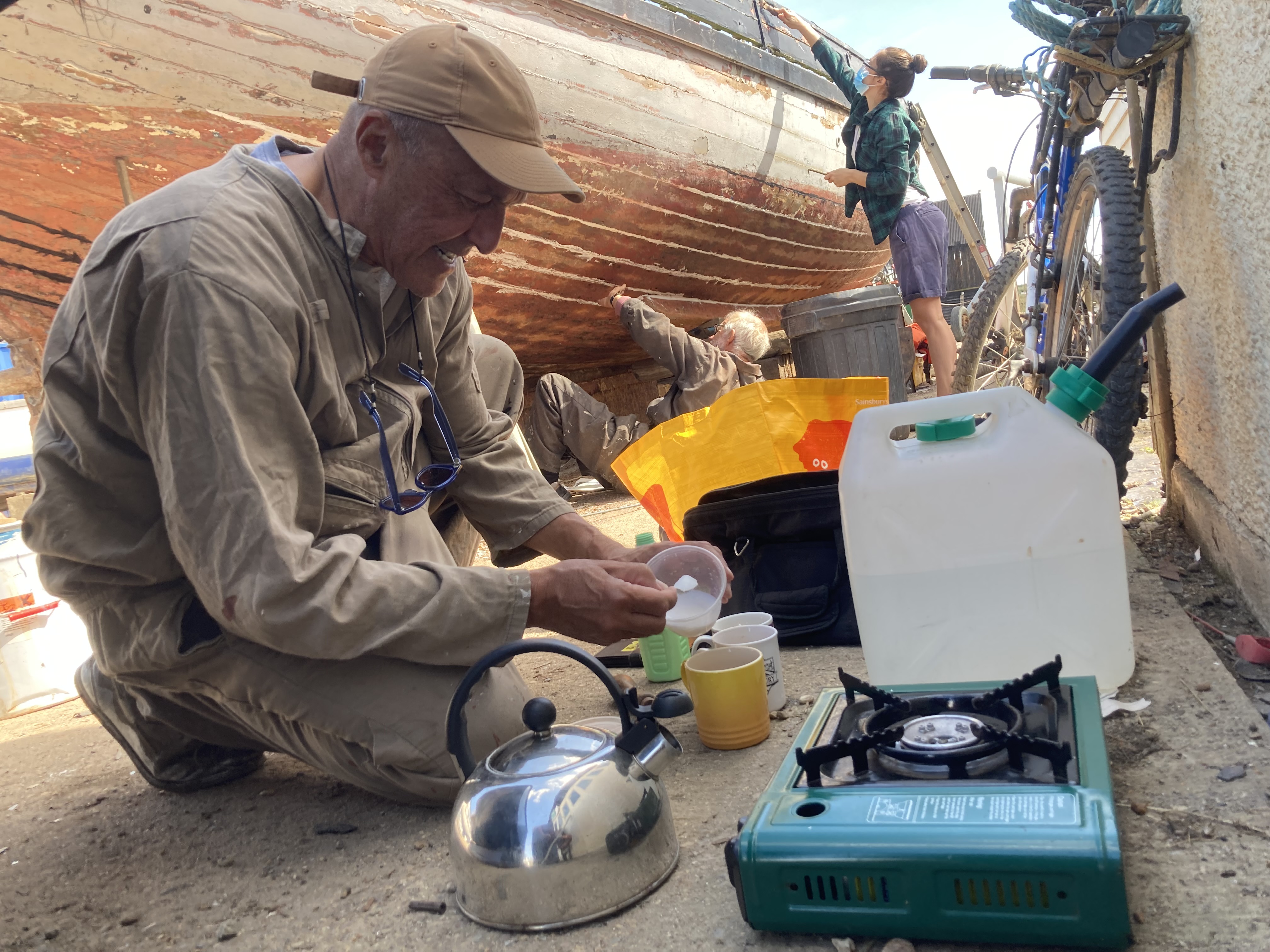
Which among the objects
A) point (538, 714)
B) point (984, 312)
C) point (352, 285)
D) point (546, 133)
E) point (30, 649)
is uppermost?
point (546, 133)

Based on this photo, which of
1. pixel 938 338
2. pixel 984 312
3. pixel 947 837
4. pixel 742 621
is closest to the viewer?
pixel 947 837

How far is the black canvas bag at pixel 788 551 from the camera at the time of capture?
6.50 feet

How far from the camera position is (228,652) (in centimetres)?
138

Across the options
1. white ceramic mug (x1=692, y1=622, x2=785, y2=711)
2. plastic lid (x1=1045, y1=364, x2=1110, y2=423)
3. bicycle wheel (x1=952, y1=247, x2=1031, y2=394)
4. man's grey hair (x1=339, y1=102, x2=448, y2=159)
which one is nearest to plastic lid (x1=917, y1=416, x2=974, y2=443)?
plastic lid (x1=1045, y1=364, x2=1110, y2=423)

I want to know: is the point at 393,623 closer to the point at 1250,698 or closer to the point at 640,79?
the point at 1250,698

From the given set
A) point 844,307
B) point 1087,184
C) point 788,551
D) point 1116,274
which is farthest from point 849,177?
point 788,551

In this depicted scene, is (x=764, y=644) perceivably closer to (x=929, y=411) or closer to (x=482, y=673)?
(x=929, y=411)

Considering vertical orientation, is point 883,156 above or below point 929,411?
above

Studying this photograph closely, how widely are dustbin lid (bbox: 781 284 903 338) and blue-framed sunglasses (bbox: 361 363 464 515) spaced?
290cm

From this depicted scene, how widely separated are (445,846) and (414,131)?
1.06 meters

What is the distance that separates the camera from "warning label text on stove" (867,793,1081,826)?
791 mm

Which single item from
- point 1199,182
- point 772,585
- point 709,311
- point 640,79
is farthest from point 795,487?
point 709,311

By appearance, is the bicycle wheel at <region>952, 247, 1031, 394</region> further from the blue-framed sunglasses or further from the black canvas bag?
the blue-framed sunglasses

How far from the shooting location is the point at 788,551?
2.08 m
